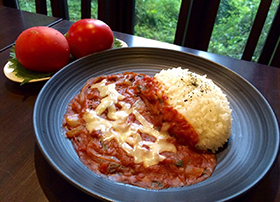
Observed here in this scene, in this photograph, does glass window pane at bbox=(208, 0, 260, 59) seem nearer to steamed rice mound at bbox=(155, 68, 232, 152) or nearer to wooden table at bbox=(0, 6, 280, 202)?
wooden table at bbox=(0, 6, 280, 202)

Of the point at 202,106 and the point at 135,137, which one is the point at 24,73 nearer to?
the point at 135,137

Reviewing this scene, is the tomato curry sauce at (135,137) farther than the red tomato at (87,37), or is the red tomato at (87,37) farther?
the red tomato at (87,37)

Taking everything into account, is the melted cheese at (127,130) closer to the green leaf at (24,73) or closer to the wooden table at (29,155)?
the wooden table at (29,155)

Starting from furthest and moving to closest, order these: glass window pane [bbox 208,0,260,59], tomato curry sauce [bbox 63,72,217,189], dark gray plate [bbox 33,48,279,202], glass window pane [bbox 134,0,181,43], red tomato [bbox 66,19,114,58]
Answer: glass window pane [bbox 134,0,181,43], glass window pane [bbox 208,0,260,59], red tomato [bbox 66,19,114,58], tomato curry sauce [bbox 63,72,217,189], dark gray plate [bbox 33,48,279,202]

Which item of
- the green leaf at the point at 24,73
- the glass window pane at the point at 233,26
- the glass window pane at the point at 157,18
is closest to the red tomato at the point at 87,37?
the green leaf at the point at 24,73

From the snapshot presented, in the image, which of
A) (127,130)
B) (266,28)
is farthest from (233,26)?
(127,130)

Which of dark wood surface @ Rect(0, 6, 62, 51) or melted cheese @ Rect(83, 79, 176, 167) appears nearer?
melted cheese @ Rect(83, 79, 176, 167)

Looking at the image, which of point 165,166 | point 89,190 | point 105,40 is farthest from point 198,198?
point 105,40

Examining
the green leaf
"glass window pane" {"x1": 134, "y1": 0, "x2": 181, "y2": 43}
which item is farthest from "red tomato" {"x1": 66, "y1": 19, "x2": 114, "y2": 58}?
"glass window pane" {"x1": 134, "y1": 0, "x2": 181, "y2": 43}
